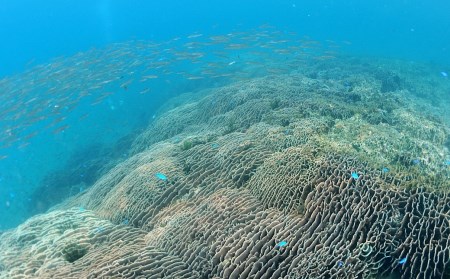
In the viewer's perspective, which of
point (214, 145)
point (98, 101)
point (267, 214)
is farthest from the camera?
point (98, 101)

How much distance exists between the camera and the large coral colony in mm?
4320

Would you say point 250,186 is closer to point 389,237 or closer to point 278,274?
point 278,274

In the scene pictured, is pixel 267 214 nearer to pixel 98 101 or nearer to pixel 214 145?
pixel 214 145

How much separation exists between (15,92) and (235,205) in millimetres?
17022

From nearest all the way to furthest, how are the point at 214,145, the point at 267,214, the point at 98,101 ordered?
the point at 267,214, the point at 214,145, the point at 98,101

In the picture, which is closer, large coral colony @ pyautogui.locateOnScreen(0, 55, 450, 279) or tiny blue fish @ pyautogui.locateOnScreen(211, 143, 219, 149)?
large coral colony @ pyautogui.locateOnScreen(0, 55, 450, 279)

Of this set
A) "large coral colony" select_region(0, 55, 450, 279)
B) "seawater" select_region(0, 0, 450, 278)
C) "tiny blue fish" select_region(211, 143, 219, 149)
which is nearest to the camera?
"large coral colony" select_region(0, 55, 450, 279)

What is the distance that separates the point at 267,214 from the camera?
5.37m

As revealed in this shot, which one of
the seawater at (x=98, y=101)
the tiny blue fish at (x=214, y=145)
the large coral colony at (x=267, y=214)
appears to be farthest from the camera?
the seawater at (x=98, y=101)

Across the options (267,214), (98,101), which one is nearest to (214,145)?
(267,214)

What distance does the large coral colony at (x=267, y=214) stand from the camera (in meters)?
4.32

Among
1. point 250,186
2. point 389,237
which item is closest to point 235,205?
point 250,186

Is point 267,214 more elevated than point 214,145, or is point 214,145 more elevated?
point 267,214

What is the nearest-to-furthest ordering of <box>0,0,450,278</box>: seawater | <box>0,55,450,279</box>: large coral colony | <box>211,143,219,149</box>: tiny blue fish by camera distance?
1. <box>0,55,450,279</box>: large coral colony
2. <box>211,143,219,149</box>: tiny blue fish
3. <box>0,0,450,278</box>: seawater
